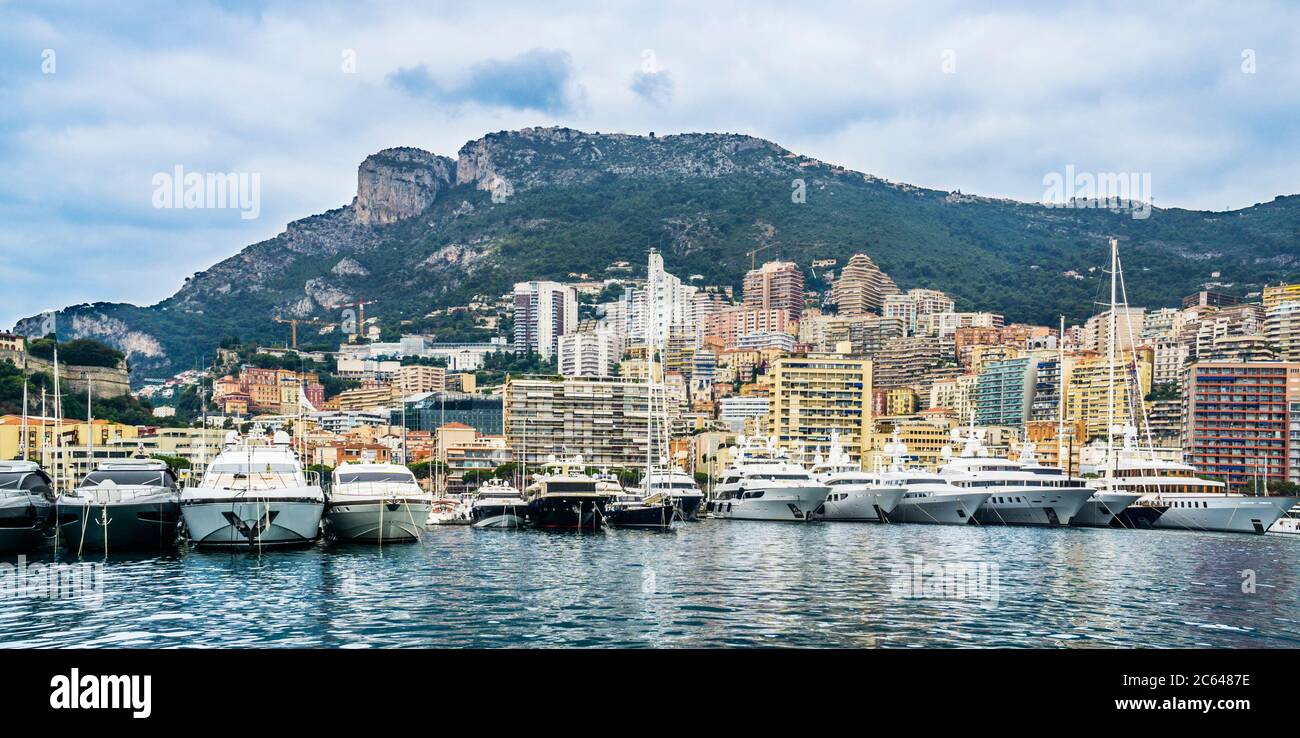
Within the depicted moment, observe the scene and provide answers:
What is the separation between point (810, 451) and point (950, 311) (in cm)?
7806

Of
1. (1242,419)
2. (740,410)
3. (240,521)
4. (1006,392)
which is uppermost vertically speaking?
(1006,392)

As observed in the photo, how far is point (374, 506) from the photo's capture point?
3669 centimetres

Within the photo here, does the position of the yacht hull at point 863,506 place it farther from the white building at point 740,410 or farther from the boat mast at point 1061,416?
the white building at point 740,410

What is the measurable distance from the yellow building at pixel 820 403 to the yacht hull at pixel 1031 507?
164ft

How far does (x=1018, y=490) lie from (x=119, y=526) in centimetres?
4903

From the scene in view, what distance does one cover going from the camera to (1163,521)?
2393 inches

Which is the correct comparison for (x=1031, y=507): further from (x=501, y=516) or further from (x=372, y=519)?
(x=372, y=519)

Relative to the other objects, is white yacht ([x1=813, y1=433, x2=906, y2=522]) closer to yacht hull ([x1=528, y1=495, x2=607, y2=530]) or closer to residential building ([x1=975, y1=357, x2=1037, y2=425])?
yacht hull ([x1=528, y1=495, x2=607, y2=530])

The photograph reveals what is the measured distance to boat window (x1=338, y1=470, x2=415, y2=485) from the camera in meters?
38.5

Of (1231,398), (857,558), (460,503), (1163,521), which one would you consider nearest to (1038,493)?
(1163,521)

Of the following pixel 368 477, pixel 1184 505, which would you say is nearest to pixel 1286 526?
pixel 1184 505

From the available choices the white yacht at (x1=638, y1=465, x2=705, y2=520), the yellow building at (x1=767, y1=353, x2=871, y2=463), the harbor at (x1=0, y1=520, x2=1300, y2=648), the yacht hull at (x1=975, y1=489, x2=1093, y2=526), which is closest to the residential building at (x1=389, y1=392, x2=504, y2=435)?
the yellow building at (x1=767, y1=353, x2=871, y2=463)

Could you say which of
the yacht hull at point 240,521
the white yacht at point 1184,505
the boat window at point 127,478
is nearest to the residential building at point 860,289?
the white yacht at point 1184,505

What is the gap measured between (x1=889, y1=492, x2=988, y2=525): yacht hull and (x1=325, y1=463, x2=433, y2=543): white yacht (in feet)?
122
